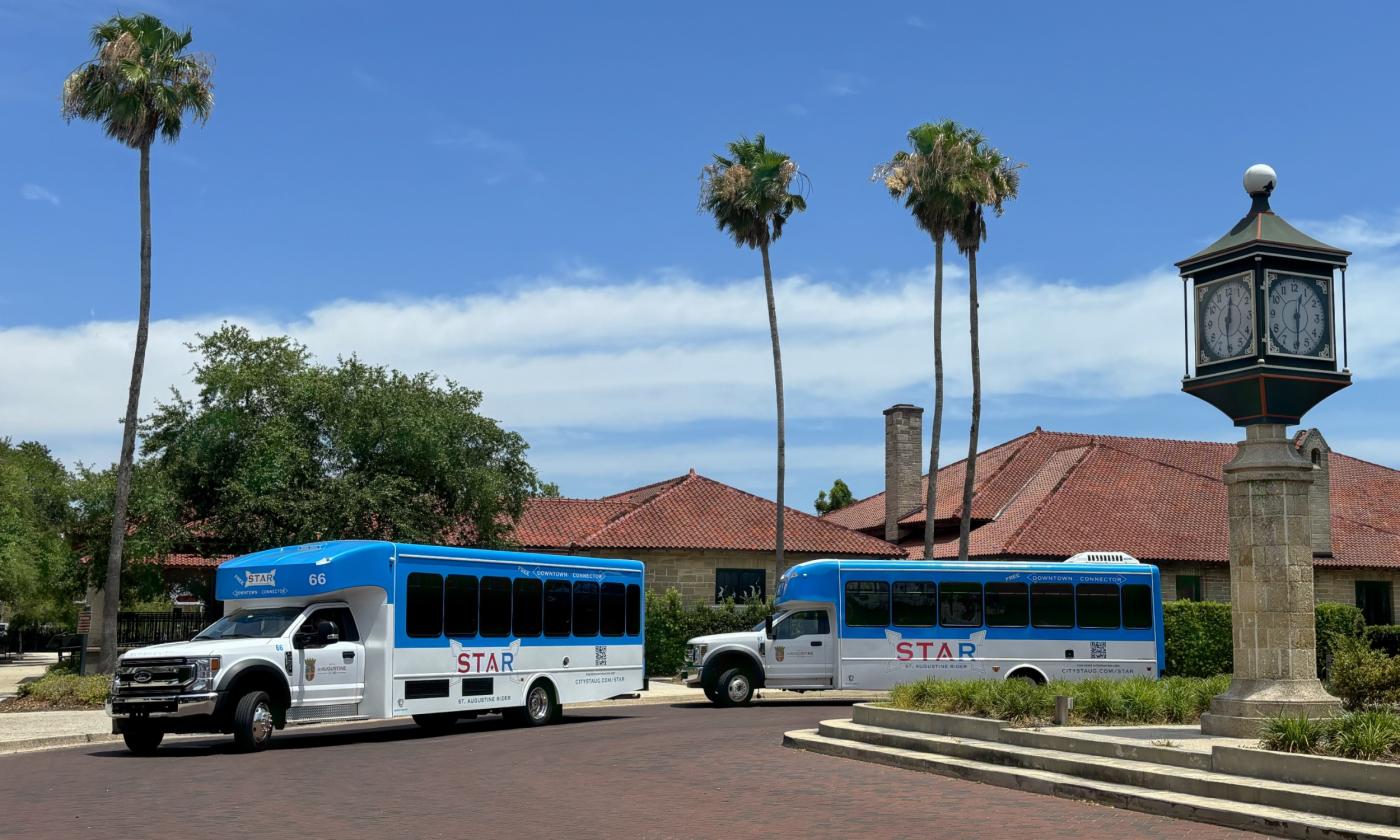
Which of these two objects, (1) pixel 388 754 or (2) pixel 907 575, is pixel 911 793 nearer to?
(1) pixel 388 754

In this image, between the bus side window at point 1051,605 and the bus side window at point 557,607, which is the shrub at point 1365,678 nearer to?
the bus side window at point 1051,605

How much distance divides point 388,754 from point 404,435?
693 inches

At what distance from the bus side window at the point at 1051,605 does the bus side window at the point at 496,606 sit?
1112cm

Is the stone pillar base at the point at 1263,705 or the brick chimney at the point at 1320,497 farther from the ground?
the brick chimney at the point at 1320,497

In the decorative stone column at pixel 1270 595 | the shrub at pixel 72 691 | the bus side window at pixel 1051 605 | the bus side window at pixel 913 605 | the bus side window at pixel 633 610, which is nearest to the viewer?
the decorative stone column at pixel 1270 595

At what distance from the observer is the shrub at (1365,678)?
15969 mm

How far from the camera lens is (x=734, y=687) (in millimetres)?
28422

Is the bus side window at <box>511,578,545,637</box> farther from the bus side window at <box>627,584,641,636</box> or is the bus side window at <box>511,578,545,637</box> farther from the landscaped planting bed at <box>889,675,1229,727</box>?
the landscaped planting bed at <box>889,675,1229,727</box>

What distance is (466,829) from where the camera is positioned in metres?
11.7

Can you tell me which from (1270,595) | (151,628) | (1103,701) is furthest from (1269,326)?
(151,628)

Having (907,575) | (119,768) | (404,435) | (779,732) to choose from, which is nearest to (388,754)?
(119,768)

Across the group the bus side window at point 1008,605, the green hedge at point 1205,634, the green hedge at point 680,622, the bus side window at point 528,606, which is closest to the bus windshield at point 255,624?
the bus side window at point 528,606

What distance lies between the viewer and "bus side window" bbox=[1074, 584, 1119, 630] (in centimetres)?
2886

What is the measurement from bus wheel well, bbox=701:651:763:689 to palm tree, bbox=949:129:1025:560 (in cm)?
→ 1401
